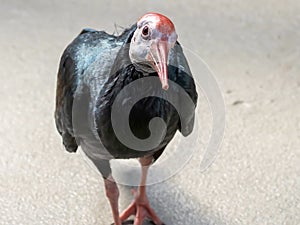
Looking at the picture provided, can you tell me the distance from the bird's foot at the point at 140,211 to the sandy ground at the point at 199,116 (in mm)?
48

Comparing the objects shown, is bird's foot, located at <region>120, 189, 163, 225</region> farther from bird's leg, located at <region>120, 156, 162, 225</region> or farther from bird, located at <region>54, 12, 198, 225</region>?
bird, located at <region>54, 12, 198, 225</region>

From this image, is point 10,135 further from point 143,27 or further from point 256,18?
point 256,18

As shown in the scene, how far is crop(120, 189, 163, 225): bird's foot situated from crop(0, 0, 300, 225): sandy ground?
0.16ft

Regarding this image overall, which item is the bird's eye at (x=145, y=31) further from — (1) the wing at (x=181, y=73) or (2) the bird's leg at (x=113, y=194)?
(2) the bird's leg at (x=113, y=194)

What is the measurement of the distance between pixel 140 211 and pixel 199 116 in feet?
2.10

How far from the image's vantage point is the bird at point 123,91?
1.58 meters

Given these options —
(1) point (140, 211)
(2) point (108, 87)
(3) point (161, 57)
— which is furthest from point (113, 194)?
(3) point (161, 57)

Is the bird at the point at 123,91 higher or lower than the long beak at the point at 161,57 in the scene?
lower

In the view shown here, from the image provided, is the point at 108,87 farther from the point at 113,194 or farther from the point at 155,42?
the point at 113,194

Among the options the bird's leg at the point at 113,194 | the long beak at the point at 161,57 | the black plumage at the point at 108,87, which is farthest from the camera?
the bird's leg at the point at 113,194

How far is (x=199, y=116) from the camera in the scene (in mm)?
2604

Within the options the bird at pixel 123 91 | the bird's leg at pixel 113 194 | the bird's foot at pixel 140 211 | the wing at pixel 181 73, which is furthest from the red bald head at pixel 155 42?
the bird's foot at pixel 140 211

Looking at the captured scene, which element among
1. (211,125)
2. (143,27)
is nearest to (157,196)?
(211,125)

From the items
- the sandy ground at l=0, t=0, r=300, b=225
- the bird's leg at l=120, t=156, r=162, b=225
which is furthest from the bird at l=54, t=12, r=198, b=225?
the sandy ground at l=0, t=0, r=300, b=225
